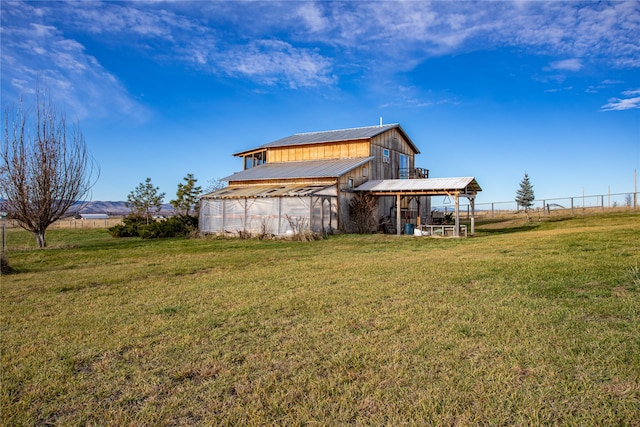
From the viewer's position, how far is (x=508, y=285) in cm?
779

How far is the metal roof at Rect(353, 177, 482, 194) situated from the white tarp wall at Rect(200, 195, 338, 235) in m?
2.79

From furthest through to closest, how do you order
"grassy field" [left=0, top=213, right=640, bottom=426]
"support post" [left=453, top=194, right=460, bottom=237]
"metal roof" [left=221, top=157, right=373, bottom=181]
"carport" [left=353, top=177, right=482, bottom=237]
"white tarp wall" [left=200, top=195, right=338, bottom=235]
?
"metal roof" [left=221, top=157, right=373, bottom=181] < "white tarp wall" [left=200, top=195, right=338, bottom=235] < "carport" [left=353, top=177, right=482, bottom=237] < "support post" [left=453, top=194, right=460, bottom=237] < "grassy field" [left=0, top=213, right=640, bottom=426]

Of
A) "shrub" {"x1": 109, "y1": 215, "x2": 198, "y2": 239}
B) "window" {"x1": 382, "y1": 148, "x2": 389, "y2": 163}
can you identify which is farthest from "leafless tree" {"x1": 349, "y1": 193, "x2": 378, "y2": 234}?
"shrub" {"x1": 109, "y1": 215, "x2": 198, "y2": 239}

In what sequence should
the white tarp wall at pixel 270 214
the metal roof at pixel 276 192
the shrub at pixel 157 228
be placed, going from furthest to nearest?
the shrub at pixel 157 228 → the metal roof at pixel 276 192 → the white tarp wall at pixel 270 214

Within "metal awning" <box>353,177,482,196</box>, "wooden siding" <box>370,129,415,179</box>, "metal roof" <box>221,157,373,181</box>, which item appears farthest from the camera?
"wooden siding" <box>370,129,415,179</box>

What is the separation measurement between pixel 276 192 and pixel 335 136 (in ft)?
31.6

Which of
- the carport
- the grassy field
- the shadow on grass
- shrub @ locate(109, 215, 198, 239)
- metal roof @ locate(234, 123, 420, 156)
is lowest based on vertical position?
the grassy field

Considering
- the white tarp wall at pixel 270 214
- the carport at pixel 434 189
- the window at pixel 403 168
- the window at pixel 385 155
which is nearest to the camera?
the carport at pixel 434 189

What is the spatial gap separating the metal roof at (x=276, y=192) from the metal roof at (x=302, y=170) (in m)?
0.93

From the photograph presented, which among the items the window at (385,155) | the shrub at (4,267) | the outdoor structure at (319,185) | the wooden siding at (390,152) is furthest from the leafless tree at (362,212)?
the shrub at (4,267)

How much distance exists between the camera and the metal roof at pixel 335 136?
2997cm

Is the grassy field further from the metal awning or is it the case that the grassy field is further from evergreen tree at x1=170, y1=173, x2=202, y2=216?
evergreen tree at x1=170, y1=173, x2=202, y2=216

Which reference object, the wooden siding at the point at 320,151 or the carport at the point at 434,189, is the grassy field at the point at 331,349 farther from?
the wooden siding at the point at 320,151

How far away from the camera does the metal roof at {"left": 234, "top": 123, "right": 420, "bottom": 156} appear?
29969mm
